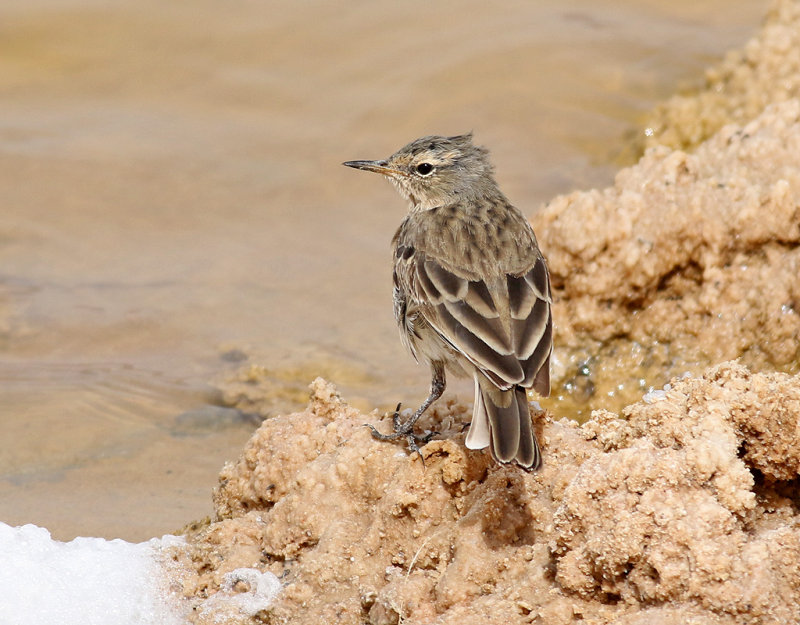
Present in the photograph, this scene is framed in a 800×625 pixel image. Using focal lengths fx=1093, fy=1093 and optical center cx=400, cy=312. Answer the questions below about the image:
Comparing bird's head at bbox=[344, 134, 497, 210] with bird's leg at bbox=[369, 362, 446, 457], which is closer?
bird's leg at bbox=[369, 362, 446, 457]

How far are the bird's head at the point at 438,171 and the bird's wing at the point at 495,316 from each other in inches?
37.4

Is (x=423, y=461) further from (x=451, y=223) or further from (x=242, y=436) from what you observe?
(x=242, y=436)

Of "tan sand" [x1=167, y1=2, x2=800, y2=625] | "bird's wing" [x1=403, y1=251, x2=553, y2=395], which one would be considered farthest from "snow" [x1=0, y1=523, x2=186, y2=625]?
"bird's wing" [x1=403, y1=251, x2=553, y2=395]

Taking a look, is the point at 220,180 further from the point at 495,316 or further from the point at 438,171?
the point at 495,316

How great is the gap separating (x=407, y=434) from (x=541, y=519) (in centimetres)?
72

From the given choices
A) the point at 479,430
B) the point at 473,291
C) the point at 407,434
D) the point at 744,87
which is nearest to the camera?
the point at 479,430

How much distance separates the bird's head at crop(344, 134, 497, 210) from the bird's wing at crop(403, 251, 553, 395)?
3.12 feet

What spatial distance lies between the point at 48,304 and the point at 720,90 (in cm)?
594

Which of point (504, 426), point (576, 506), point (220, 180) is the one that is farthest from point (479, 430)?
point (220, 180)

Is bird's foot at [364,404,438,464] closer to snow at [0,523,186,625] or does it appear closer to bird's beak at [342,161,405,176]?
snow at [0,523,186,625]

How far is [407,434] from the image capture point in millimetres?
4359

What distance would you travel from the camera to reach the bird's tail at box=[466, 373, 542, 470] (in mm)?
3820

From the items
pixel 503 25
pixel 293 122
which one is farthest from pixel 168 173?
pixel 503 25

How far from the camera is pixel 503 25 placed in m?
12.0
